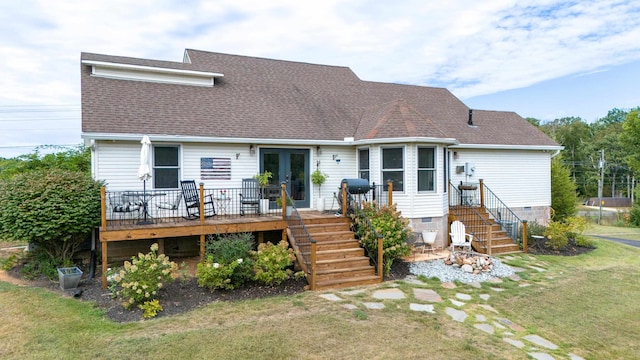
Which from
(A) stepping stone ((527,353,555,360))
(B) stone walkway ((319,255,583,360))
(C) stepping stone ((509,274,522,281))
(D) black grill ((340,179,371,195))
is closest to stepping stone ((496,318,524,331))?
(B) stone walkway ((319,255,583,360))

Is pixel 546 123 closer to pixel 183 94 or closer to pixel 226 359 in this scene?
pixel 183 94

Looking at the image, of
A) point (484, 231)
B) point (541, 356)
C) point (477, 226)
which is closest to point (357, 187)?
point (477, 226)

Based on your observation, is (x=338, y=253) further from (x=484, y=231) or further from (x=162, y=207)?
(x=484, y=231)

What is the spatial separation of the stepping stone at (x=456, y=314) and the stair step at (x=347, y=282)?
1.84m

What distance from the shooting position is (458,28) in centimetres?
1565

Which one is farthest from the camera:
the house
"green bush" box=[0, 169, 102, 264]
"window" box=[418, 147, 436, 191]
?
"window" box=[418, 147, 436, 191]

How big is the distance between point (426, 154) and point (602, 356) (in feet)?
21.9

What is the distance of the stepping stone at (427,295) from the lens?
6.91 meters

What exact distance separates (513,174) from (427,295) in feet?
30.9

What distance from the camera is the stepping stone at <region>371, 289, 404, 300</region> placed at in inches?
273

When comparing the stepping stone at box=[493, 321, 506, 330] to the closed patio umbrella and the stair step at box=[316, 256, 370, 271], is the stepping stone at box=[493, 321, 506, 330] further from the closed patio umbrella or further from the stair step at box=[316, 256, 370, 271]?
the closed patio umbrella

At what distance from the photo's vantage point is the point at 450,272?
339 inches

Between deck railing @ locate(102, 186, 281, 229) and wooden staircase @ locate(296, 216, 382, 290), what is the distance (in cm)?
165

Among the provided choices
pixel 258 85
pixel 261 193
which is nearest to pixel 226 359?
pixel 261 193
